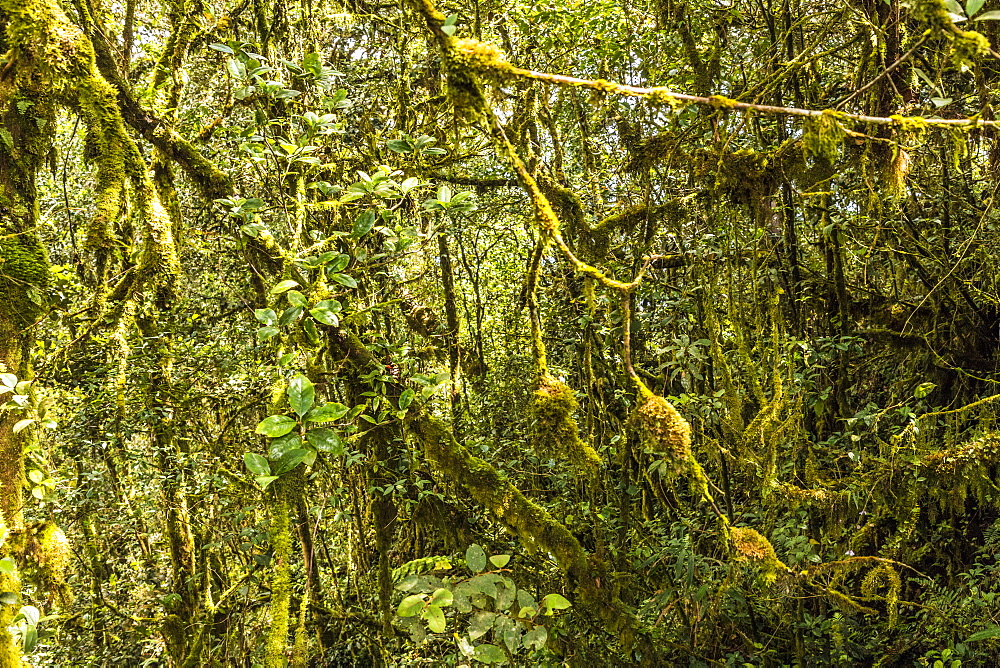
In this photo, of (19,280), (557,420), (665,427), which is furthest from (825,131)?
(19,280)

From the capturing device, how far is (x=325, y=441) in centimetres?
170

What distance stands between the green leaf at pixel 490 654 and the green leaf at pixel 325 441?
0.98 m

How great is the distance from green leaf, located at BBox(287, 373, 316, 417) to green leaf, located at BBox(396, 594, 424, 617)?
0.80 m

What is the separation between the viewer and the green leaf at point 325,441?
5.54ft

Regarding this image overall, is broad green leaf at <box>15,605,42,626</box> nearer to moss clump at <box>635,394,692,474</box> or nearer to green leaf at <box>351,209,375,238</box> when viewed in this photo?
green leaf at <box>351,209,375,238</box>

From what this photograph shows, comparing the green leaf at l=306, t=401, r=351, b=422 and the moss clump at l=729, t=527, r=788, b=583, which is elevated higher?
the green leaf at l=306, t=401, r=351, b=422

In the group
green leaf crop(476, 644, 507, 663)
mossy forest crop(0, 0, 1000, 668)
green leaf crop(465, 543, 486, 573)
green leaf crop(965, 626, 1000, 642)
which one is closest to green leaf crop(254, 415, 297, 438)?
mossy forest crop(0, 0, 1000, 668)

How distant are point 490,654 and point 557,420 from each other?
863 mm

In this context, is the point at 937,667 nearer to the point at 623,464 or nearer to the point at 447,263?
the point at 623,464

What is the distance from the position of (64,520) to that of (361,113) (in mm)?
3547

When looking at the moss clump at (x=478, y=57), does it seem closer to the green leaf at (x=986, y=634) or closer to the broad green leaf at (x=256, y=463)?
the broad green leaf at (x=256, y=463)

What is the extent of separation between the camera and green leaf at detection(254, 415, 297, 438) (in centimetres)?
165

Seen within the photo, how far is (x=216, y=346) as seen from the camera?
4.77 metres

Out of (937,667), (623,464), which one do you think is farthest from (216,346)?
(937,667)
